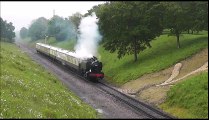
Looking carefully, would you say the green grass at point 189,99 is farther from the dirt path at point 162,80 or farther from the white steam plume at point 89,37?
the white steam plume at point 89,37

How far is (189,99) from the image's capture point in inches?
1180

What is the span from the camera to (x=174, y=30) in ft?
175

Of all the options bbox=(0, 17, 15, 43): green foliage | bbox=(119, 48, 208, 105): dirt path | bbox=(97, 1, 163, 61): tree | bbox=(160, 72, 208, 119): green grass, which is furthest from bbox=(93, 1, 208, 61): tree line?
bbox=(0, 17, 15, 43): green foliage

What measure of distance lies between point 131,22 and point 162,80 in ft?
42.8

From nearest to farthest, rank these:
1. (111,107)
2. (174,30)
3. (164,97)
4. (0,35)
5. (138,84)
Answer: (111,107)
(164,97)
(138,84)
(174,30)
(0,35)

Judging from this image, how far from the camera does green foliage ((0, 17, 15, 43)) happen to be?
144875 millimetres

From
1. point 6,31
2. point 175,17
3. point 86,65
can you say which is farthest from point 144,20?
point 6,31

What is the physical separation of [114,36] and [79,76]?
7732 millimetres

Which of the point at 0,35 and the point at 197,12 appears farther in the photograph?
the point at 0,35

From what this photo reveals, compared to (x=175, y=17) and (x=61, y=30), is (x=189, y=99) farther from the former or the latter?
(x=61, y=30)

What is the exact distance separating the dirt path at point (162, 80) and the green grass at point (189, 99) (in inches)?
64.2

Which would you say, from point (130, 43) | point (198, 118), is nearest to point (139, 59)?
point (130, 43)

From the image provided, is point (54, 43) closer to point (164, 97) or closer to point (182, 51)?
point (182, 51)

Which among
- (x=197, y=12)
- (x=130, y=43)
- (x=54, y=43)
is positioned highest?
(x=197, y=12)
